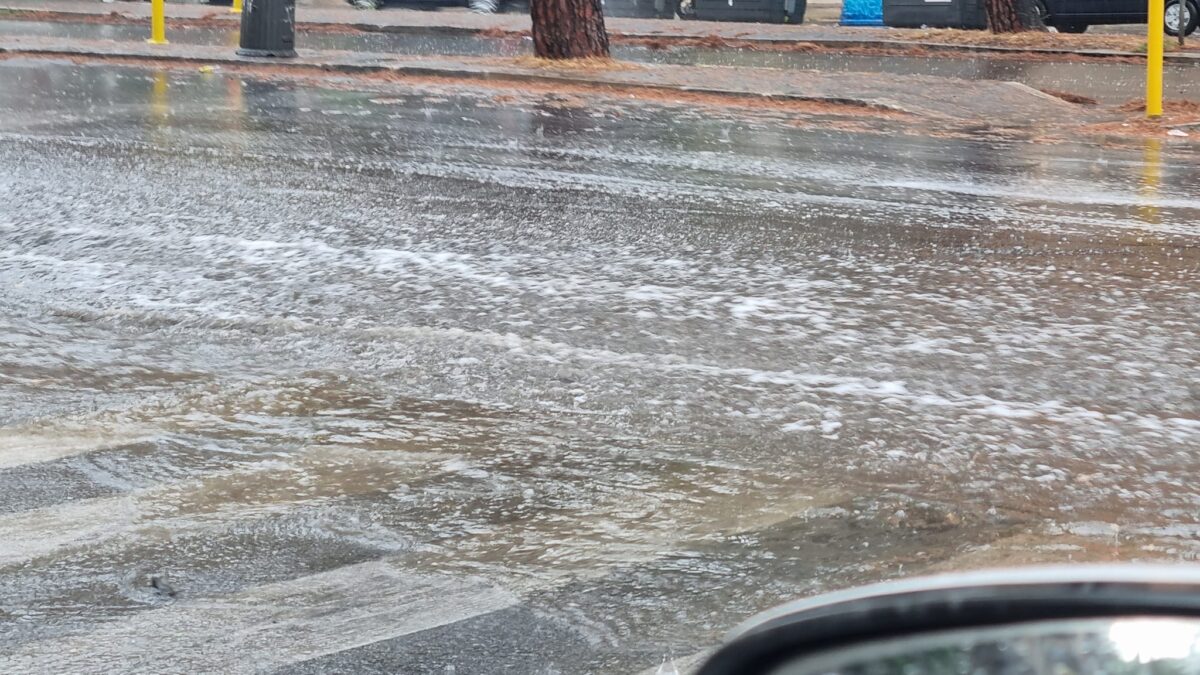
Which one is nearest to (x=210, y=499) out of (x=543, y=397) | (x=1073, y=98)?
(x=543, y=397)

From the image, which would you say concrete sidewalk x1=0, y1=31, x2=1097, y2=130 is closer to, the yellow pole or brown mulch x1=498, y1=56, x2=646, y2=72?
brown mulch x1=498, y1=56, x2=646, y2=72

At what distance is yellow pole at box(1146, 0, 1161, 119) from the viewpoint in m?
12.5

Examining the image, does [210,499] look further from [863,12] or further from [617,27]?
[863,12]

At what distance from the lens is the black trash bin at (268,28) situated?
59.5 feet

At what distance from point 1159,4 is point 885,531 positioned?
31.6 ft

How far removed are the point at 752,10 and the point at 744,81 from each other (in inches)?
528

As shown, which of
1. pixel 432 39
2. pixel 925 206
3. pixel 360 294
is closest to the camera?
pixel 360 294

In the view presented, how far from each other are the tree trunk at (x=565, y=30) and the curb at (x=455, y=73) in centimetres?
114

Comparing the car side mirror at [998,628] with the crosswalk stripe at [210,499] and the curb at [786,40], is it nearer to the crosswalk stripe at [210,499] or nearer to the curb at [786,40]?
the crosswalk stripe at [210,499]

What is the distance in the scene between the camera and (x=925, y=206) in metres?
8.99

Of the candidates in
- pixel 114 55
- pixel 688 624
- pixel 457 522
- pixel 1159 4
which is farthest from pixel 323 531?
pixel 114 55

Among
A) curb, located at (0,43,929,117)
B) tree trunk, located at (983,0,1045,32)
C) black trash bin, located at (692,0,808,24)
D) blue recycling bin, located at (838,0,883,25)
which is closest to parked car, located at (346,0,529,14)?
black trash bin, located at (692,0,808,24)

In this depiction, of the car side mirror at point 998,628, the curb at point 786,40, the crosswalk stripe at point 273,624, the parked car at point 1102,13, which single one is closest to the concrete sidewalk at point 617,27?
the curb at point 786,40

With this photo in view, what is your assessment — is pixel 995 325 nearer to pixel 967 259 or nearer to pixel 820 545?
pixel 967 259
